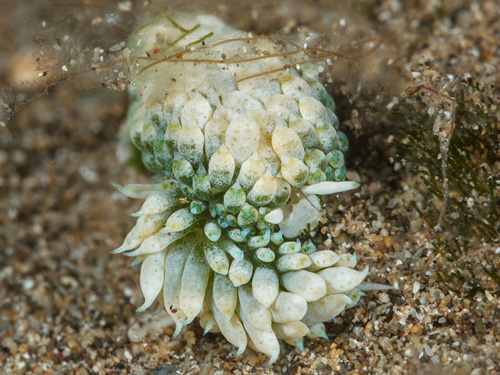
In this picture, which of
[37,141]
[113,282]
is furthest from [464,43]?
[37,141]

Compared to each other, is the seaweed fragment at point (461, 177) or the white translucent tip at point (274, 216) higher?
the seaweed fragment at point (461, 177)

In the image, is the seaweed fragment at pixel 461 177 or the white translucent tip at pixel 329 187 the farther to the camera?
the white translucent tip at pixel 329 187

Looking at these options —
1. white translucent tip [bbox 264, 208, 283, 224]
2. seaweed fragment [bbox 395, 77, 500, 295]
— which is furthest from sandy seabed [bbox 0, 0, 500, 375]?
white translucent tip [bbox 264, 208, 283, 224]

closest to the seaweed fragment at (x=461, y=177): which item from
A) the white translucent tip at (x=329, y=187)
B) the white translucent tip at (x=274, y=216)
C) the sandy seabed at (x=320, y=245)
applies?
the sandy seabed at (x=320, y=245)

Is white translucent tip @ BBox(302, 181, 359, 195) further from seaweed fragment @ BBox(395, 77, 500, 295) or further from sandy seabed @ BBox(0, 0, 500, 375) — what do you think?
seaweed fragment @ BBox(395, 77, 500, 295)

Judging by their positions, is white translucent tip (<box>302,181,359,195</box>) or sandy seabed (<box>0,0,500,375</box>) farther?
white translucent tip (<box>302,181,359,195</box>)

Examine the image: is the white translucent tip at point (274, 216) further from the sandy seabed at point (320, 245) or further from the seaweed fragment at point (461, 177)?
the seaweed fragment at point (461, 177)

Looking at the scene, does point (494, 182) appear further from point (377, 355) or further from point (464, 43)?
point (377, 355)

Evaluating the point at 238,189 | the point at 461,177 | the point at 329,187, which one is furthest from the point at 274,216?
the point at 461,177
